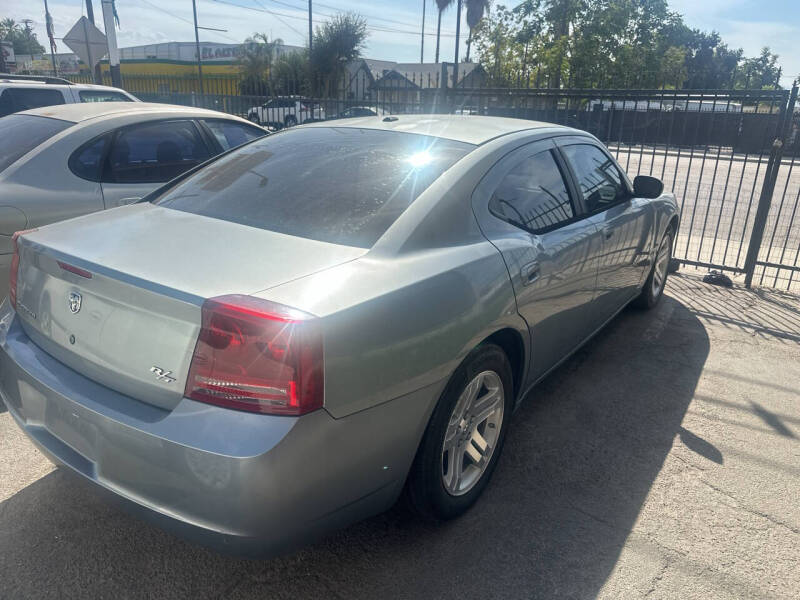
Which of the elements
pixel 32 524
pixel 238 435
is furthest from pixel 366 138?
pixel 32 524

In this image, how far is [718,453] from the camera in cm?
326

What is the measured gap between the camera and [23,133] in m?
4.57

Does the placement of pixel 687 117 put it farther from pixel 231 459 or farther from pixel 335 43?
pixel 335 43

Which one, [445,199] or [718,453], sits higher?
[445,199]

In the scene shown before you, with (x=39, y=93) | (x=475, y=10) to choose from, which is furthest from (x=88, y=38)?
(x=475, y=10)

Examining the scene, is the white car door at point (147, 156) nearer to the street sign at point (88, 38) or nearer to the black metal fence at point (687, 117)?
the black metal fence at point (687, 117)

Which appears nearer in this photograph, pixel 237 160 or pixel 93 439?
pixel 93 439

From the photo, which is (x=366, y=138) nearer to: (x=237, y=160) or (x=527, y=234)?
(x=237, y=160)

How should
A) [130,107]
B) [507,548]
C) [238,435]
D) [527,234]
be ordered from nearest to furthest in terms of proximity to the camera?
[238,435] → [507,548] → [527,234] → [130,107]

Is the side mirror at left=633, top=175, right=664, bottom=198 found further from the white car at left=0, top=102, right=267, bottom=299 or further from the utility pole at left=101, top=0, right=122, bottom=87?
the utility pole at left=101, top=0, right=122, bottom=87

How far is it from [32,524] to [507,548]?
6.46 ft

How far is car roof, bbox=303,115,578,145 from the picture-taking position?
3039mm

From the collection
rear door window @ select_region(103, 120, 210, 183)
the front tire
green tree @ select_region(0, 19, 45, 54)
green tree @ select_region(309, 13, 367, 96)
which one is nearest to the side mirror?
the front tire

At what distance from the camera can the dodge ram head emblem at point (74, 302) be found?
2.12m
